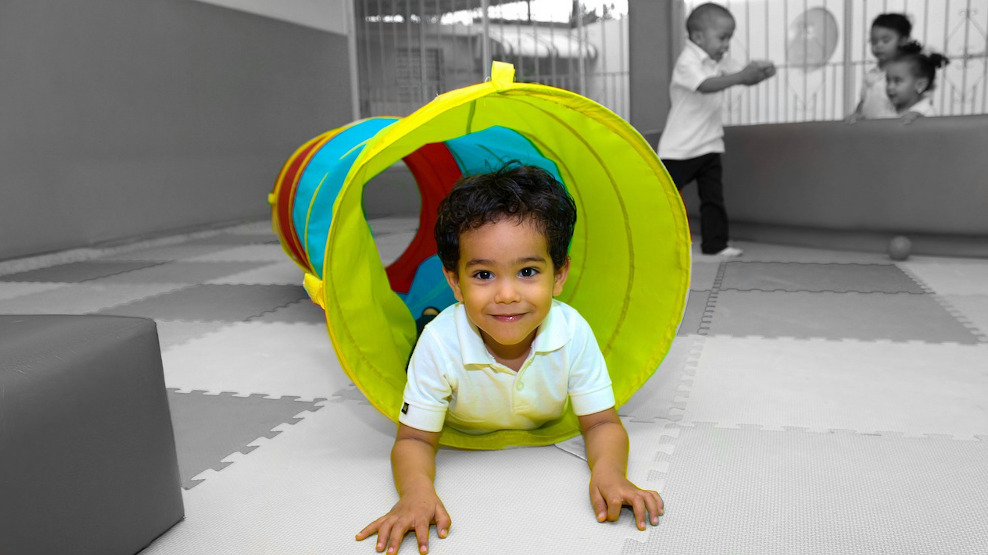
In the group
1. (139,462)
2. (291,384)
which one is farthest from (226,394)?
(139,462)

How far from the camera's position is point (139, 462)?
3.53 ft

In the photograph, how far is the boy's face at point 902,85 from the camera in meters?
3.90

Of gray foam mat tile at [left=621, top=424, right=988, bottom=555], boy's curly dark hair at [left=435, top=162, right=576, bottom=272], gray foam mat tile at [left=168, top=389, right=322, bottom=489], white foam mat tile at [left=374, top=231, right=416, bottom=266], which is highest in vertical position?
boy's curly dark hair at [left=435, top=162, right=576, bottom=272]

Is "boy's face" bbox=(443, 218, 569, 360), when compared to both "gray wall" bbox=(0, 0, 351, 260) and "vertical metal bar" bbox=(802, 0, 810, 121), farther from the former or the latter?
"vertical metal bar" bbox=(802, 0, 810, 121)

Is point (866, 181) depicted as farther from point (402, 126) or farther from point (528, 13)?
point (528, 13)

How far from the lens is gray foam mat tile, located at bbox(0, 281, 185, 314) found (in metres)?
2.82

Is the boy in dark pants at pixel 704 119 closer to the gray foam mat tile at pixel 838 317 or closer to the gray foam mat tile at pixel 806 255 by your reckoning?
the gray foam mat tile at pixel 806 255

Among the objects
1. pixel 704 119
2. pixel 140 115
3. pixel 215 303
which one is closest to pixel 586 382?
pixel 215 303

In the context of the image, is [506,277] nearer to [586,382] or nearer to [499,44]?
[586,382]

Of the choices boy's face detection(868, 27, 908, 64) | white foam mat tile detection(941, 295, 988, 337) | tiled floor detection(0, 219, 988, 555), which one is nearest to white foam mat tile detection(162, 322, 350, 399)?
tiled floor detection(0, 219, 988, 555)

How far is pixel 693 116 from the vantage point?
3.68 metres

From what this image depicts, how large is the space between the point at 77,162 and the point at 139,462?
3.50 m

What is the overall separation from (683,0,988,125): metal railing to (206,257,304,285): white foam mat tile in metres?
3.36

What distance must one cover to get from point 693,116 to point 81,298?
2.72 meters
